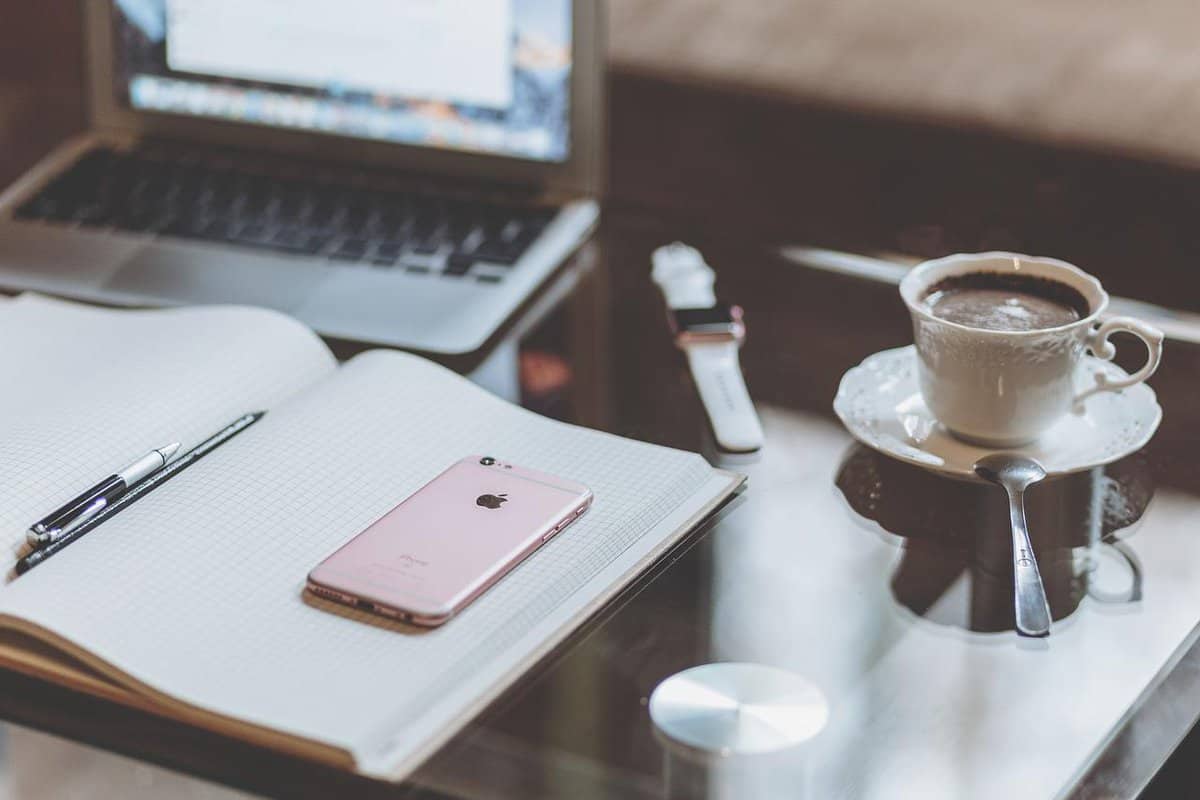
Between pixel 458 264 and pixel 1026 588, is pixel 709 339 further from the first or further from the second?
pixel 1026 588

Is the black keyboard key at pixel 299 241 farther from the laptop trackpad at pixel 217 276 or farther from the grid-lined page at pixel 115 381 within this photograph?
the grid-lined page at pixel 115 381

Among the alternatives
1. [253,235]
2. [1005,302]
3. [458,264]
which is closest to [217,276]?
[253,235]

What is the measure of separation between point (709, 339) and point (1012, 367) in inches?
8.6

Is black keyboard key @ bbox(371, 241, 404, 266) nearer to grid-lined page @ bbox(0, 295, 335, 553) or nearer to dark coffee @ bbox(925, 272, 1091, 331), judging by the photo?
grid-lined page @ bbox(0, 295, 335, 553)

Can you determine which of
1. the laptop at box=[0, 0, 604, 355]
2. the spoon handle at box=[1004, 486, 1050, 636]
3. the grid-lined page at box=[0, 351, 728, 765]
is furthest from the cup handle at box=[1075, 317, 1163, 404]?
the laptop at box=[0, 0, 604, 355]

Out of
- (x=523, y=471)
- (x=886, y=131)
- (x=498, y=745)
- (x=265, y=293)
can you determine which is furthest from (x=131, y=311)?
(x=886, y=131)

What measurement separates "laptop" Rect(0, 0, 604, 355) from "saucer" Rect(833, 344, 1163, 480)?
0.76 ft

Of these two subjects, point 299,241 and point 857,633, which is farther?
point 299,241

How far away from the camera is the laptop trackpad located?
36.9 inches

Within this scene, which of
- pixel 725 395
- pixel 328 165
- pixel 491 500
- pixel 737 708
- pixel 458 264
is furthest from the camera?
pixel 328 165

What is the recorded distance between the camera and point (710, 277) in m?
0.96

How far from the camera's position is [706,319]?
891mm

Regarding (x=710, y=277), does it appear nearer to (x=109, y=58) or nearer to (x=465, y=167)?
(x=465, y=167)

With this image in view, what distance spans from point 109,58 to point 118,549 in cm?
58
